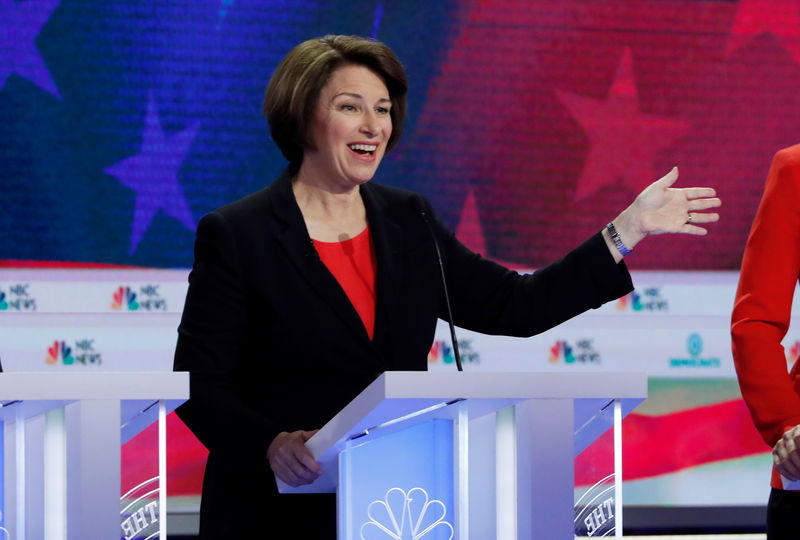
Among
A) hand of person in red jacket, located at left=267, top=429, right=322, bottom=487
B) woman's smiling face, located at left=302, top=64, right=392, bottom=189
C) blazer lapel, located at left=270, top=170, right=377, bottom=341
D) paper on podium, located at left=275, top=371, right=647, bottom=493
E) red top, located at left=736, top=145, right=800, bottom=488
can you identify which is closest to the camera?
paper on podium, located at left=275, top=371, right=647, bottom=493

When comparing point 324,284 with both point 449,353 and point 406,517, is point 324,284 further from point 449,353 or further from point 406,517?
point 449,353

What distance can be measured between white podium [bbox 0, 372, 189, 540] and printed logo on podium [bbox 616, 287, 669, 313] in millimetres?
2027

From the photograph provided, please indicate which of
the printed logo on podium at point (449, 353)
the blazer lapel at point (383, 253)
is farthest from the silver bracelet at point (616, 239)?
the printed logo on podium at point (449, 353)

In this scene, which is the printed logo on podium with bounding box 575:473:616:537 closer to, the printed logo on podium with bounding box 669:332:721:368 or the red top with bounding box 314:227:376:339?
the red top with bounding box 314:227:376:339

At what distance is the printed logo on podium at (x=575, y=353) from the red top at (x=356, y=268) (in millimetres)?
1205

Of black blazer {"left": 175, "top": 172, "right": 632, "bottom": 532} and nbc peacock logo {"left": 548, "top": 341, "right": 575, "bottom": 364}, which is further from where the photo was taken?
nbc peacock logo {"left": 548, "top": 341, "right": 575, "bottom": 364}

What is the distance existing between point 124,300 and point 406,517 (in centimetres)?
192

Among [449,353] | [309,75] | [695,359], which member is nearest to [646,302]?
[695,359]

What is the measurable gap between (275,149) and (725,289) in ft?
4.39

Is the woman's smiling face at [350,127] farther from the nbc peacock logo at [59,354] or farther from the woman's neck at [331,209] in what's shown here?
the nbc peacock logo at [59,354]

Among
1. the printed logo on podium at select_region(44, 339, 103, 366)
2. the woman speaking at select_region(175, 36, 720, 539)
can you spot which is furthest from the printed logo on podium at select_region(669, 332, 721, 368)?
the printed logo on podium at select_region(44, 339, 103, 366)

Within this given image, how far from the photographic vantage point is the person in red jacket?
1.76 metres

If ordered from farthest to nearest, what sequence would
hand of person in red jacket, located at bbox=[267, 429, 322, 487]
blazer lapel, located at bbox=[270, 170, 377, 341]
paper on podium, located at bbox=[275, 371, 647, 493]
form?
blazer lapel, located at bbox=[270, 170, 377, 341] → hand of person in red jacket, located at bbox=[267, 429, 322, 487] → paper on podium, located at bbox=[275, 371, 647, 493]

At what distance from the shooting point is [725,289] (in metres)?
3.17
